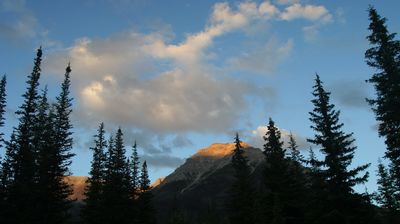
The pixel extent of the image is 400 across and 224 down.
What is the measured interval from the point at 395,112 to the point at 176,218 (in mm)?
36156

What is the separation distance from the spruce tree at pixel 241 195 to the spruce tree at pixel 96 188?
1533 cm

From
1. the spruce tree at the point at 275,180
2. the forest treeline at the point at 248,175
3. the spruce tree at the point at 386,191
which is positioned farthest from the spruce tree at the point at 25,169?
the spruce tree at the point at 386,191

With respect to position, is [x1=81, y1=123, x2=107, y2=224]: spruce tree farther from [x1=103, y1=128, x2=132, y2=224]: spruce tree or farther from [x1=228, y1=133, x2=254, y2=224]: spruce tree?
[x1=228, y1=133, x2=254, y2=224]: spruce tree

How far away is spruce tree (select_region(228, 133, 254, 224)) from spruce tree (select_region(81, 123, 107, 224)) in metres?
15.3

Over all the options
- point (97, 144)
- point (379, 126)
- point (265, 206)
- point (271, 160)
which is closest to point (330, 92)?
point (379, 126)

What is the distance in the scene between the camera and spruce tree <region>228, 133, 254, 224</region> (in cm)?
4641

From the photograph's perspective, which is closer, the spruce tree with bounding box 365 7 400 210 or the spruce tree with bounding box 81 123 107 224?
the spruce tree with bounding box 365 7 400 210

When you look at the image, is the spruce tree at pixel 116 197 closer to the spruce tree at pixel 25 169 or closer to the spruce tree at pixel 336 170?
the spruce tree at pixel 25 169

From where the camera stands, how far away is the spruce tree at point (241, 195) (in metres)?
46.4

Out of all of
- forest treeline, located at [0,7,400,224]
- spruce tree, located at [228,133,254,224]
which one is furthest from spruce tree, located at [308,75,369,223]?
spruce tree, located at [228,133,254,224]

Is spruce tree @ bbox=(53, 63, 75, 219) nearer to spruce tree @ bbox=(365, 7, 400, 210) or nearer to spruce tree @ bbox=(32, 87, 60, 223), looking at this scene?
spruce tree @ bbox=(32, 87, 60, 223)

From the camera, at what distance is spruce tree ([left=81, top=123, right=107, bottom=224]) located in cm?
4403

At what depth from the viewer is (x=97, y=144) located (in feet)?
188

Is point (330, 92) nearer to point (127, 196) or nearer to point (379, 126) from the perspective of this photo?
point (379, 126)
